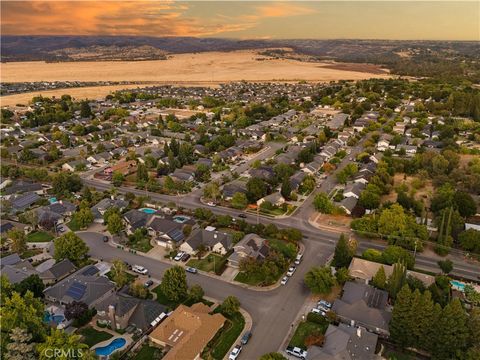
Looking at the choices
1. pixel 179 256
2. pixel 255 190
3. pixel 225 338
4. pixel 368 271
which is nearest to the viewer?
pixel 225 338

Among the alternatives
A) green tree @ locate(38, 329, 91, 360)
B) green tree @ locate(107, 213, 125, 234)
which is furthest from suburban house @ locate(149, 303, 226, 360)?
green tree @ locate(107, 213, 125, 234)

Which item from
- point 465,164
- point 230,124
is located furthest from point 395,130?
point 230,124

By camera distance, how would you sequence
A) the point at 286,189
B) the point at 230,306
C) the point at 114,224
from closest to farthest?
1. the point at 230,306
2. the point at 114,224
3. the point at 286,189

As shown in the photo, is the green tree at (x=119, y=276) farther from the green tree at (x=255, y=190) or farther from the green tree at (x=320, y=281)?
the green tree at (x=255, y=190)

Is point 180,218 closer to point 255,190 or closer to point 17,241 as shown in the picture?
point 255,190

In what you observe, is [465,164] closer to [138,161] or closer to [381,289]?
[381,289]

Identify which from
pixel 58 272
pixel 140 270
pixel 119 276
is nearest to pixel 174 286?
pixel 119 276
